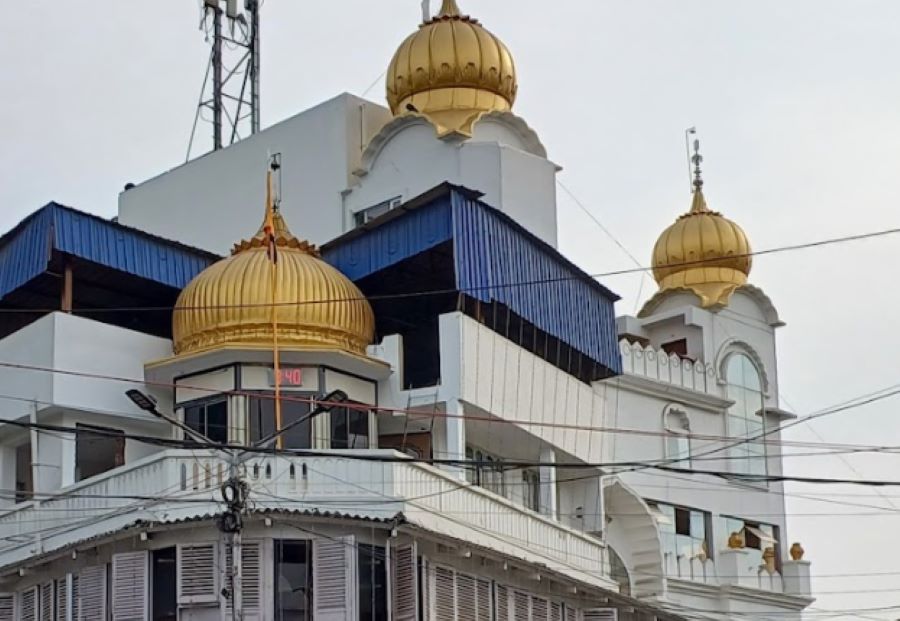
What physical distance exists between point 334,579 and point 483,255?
7.31 metres

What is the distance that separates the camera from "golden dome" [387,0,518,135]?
4028 centimetres

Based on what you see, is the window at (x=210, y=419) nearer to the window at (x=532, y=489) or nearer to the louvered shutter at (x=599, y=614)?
the window at (x=532, y=489)

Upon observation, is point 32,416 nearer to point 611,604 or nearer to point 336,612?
point 336,612

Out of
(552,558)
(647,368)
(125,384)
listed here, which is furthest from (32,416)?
(647,368)

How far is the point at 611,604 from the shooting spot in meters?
35.3

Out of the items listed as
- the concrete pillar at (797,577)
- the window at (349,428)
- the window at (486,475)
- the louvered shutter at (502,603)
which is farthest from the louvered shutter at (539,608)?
the concrete pillar at (797,577)

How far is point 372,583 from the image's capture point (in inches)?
1181

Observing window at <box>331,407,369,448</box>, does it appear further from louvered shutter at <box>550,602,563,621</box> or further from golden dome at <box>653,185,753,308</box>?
golden dome at <box>653,185,753,308</box>

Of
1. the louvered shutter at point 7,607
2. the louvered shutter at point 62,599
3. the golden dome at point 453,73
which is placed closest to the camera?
the louvered shutter at point 62,599

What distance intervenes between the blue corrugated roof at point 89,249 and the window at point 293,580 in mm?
7547

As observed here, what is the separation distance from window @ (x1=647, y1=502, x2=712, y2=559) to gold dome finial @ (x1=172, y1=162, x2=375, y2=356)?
32.1ft

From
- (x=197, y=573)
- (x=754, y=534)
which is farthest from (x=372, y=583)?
(x=754, y=534)

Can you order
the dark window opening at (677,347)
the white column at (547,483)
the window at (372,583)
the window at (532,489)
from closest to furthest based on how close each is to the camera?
the window at (372,583) → the white column at (547,483) → the window at (532,489) → the dark window opening at (677,347)

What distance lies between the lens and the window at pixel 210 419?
33250mm
